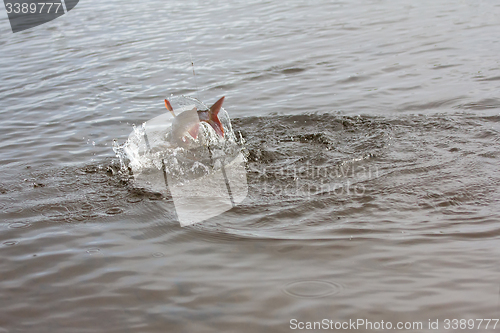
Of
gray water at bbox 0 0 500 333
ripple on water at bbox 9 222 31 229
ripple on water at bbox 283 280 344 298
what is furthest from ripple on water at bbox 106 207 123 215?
ripple on water at bbox 283 280 344 298

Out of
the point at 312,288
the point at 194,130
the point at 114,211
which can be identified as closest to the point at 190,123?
the point at 194,130

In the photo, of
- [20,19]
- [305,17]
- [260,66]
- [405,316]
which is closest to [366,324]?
[405,316]

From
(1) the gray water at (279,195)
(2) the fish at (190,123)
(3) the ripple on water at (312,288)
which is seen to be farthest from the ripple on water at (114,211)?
(3) the ripple on water at (312,288)

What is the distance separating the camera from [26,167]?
524 centimetres

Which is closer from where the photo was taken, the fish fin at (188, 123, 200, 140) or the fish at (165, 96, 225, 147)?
the fish at (165, 96, 225, 147)

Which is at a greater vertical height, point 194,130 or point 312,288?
point 194,130

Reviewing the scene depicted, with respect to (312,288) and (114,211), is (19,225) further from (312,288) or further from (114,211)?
(312,288)

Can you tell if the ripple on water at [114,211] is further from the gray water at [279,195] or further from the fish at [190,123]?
the fish at [190,123]

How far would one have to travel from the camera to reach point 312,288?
2.94 m

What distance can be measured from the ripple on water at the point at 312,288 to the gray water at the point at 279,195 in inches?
0.6

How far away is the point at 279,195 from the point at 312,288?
1.45m

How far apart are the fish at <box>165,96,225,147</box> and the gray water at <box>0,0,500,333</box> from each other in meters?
0.68

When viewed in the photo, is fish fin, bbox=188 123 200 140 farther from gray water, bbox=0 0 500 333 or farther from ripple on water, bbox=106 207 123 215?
ripple on water, bbox=106 207 123 215

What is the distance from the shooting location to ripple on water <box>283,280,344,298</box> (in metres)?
2.88
